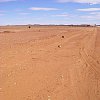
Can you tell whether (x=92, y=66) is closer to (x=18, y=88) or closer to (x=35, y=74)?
(x=35, y=74)

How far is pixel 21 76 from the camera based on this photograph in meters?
12.6

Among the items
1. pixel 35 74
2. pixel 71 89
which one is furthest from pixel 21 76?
pixel 71 89

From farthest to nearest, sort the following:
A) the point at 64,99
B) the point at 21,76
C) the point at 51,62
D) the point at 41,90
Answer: the point at 51,62 < the point at 21,76 < the point at 41,90 < the point at 64,99

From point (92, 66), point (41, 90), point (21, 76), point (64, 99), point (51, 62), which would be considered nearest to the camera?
point (64, 99)

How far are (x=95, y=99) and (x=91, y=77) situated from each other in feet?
11.1

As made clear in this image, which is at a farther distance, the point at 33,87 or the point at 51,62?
the point at 51,62

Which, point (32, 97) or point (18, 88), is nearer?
point (32, 97)

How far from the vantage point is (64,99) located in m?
9.24

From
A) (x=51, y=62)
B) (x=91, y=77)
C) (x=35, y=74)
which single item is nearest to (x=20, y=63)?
→ (x=51, y=62)

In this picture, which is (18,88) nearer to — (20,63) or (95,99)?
(95,99)

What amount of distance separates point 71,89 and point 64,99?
138 cm

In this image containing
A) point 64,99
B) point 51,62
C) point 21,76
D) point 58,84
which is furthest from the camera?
point 51,62

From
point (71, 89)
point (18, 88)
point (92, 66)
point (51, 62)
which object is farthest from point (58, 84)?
point (51, 62)

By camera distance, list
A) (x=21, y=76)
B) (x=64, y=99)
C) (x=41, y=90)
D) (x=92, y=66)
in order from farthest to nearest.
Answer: (x=92, y=66) → (x=21, y=76) → (x=41, y=90) → (x=64, y=99)
